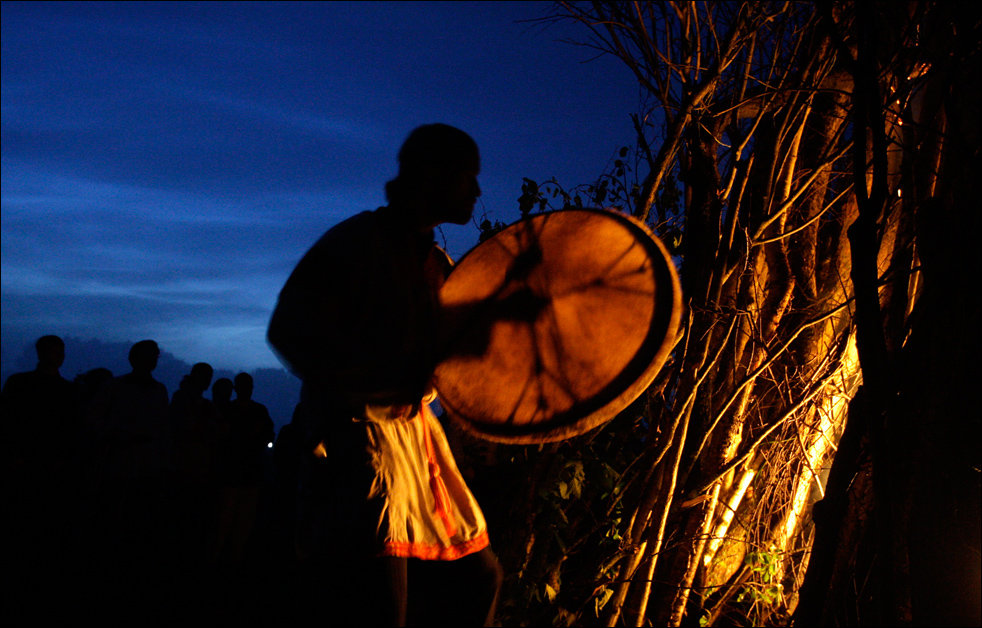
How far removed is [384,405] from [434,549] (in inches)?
15.4

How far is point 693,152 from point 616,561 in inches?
65.5

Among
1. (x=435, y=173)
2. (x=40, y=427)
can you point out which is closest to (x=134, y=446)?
(x=40, y=427)

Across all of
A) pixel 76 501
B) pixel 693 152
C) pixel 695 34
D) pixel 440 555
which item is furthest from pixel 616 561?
pixel 76 501

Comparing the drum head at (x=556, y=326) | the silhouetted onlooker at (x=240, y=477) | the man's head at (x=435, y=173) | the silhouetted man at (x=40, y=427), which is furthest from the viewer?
the silhouetted onlooker at (x=240, y=477)

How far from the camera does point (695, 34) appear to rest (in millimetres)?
2861

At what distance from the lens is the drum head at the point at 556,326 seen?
2.08m

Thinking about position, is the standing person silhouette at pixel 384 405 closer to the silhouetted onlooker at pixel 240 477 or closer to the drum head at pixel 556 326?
the drum head at pixel 556 326

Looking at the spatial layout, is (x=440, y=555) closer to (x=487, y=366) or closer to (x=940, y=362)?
(x=487, y=366)

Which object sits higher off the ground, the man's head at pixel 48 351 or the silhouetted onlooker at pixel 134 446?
the man's head at pixel 48 351

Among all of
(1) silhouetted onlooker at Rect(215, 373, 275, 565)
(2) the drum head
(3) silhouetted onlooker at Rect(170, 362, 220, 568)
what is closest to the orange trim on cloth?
(2) the drum head

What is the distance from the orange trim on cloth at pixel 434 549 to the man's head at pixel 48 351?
12.6 feet

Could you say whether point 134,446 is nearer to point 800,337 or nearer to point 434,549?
point 434,549

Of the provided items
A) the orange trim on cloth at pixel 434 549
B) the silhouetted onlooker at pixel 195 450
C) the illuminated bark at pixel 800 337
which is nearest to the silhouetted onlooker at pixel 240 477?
the silhouetted onlooker at pixel 195 450

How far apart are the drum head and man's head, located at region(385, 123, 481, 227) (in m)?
0.37
